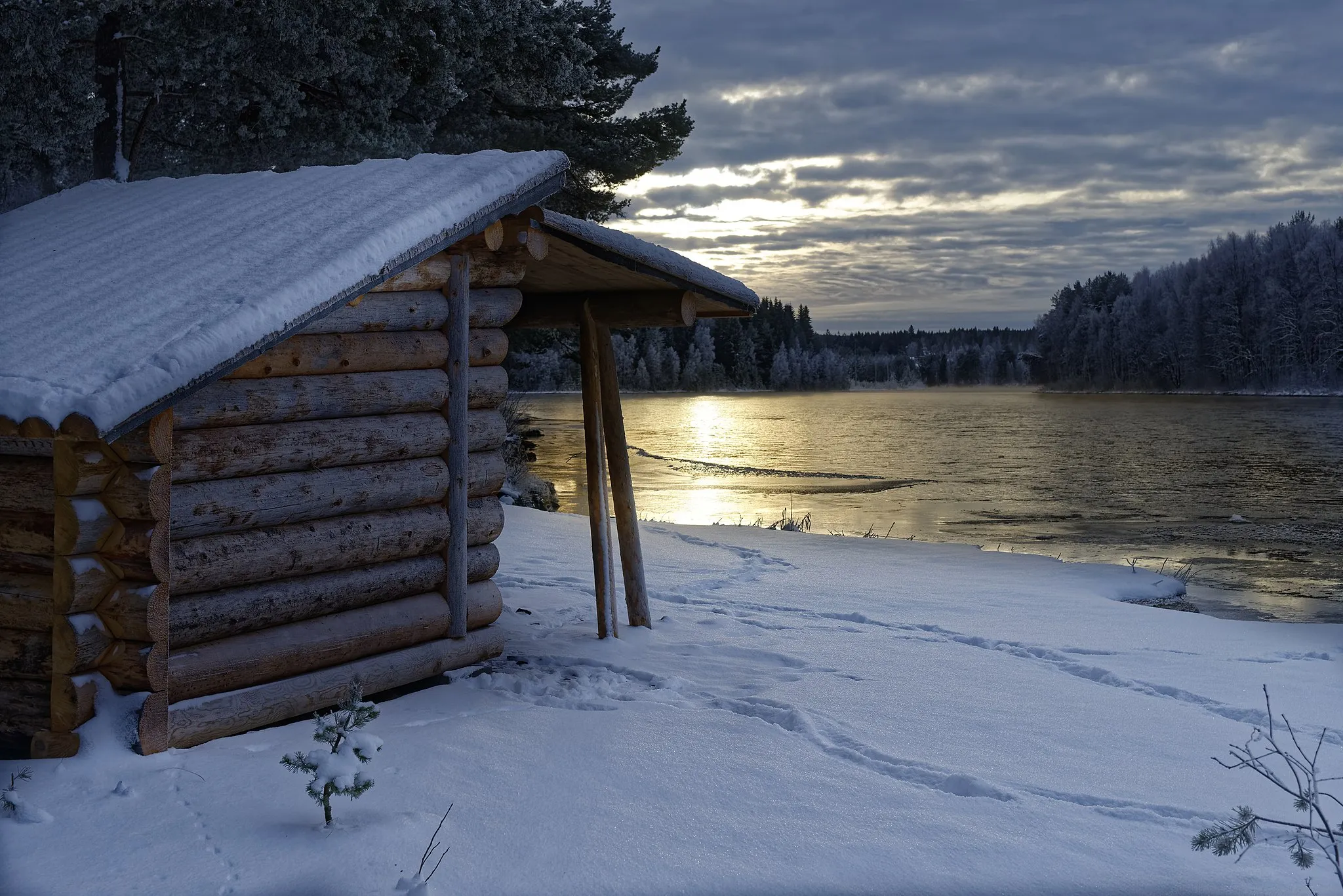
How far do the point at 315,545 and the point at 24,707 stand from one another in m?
1.74

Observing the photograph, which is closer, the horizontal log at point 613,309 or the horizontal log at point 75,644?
the horizontal log at point 75,644

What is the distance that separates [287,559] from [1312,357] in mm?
102891

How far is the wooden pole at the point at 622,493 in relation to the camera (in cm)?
885

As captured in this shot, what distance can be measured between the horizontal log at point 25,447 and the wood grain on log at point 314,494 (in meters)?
0.64

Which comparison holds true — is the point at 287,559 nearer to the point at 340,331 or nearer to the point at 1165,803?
the point at 340,331

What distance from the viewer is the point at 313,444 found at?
6.46 m

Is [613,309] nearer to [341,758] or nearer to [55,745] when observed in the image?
[341,758]

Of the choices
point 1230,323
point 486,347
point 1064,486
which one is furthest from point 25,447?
point 1230,323

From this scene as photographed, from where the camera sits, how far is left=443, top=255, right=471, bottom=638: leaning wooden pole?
7.41m

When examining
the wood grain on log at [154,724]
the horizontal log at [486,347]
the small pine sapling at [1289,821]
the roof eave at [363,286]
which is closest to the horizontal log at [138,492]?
the roof eave at [363,286]

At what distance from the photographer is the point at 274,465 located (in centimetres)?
625

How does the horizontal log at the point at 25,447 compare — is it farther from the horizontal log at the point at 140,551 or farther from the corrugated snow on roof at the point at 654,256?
the corrugated snow on roof at the point at 654,256

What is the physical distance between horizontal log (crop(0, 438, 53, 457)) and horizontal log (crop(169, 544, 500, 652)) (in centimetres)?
103

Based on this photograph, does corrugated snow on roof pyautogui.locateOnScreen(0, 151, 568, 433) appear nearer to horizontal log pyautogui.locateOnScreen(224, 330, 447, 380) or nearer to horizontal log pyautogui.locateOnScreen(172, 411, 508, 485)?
horizontal log pyautogui.locateOnScreen(224, 330, 447, 380)
